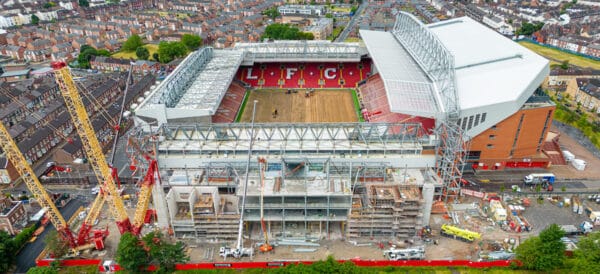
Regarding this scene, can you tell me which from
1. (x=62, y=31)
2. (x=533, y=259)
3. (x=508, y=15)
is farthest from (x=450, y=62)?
(x=62, y=31)

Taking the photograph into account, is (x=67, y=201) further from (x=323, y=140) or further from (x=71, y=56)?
(x=71, y=56)

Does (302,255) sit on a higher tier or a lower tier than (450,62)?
lower

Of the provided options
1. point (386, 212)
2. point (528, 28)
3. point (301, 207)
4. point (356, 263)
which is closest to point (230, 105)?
point (301, 207)

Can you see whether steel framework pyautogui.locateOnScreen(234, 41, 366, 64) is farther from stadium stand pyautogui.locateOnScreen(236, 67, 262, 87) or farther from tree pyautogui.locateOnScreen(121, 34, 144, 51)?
tree pyautogui.locateOnScreen(121, 34, 144, 51)

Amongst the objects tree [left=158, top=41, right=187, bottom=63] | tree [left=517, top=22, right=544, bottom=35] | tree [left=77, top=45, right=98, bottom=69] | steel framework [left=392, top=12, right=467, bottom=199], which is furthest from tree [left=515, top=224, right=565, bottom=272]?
tree [left=517, top=22, right=544, bottom=35]

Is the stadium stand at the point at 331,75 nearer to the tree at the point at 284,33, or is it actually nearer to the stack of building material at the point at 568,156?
the tree at the point at 284,33

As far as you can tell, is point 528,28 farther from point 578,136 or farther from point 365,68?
point 578,136

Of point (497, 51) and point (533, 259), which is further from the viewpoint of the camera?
point (497, 51)

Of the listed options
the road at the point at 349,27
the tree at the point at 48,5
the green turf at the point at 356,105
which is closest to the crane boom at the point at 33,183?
the green turf at the point at 356,105
